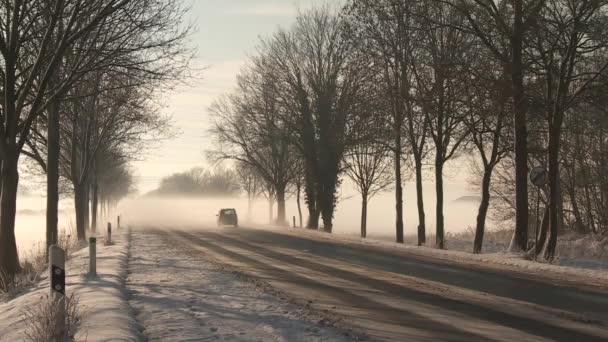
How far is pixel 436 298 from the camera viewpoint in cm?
1030

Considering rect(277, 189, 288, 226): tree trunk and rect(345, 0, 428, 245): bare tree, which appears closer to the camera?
rect(345, 0, 428, 245): bare tree

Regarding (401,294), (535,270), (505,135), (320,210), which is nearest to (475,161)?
(320,210)

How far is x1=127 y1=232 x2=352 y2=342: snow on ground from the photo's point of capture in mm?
7430

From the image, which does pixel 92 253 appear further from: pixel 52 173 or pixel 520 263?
pixel 520 263

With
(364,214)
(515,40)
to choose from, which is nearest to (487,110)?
(515,40)

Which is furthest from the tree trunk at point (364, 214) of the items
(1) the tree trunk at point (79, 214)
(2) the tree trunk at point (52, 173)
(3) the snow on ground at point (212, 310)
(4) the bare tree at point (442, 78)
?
(3) the snow on ground at point (212, 310)

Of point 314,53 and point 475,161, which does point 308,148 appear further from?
point 475,161

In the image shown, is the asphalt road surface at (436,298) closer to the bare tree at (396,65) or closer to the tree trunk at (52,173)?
the tree trunk at (52,173)

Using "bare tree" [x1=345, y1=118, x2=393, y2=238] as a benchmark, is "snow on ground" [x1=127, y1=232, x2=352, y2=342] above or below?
below

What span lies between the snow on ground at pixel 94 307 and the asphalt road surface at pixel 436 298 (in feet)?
9.46

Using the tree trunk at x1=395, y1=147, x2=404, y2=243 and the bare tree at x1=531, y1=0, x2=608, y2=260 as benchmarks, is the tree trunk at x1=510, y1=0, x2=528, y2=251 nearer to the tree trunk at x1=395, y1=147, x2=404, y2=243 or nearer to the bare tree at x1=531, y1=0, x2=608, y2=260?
the bare tree at x1=531, y1=0, x2=608, y2=260

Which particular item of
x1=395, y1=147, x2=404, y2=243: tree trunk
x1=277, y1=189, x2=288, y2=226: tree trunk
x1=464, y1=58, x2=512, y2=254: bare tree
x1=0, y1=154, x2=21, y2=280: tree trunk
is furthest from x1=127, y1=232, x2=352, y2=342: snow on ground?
x1=277, y1=189, x2=288, y2=226: tree trunk

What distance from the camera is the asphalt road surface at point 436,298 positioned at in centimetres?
771

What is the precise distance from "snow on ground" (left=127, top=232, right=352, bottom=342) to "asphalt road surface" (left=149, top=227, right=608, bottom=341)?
0.64 meters
